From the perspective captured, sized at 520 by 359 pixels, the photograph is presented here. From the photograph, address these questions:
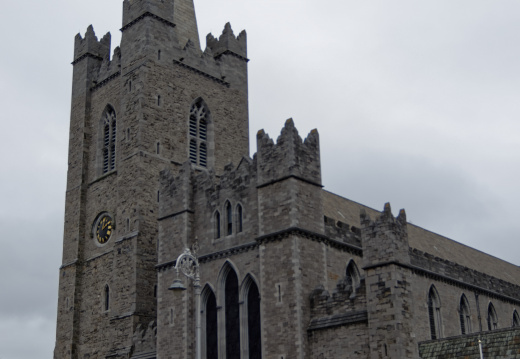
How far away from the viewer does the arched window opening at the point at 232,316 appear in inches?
1256

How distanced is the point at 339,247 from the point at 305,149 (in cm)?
429

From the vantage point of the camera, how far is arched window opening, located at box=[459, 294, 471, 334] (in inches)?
1438

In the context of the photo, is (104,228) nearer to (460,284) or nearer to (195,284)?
(460,284)

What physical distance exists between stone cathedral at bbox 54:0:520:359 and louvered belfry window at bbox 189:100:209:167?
0.28 ft

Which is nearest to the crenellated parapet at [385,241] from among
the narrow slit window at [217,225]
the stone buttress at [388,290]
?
the stone buttress at [388,290]

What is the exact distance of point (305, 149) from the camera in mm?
32344

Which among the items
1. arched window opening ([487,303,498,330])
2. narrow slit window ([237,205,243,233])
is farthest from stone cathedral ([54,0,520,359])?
arched window opening ([487,303,498,330])

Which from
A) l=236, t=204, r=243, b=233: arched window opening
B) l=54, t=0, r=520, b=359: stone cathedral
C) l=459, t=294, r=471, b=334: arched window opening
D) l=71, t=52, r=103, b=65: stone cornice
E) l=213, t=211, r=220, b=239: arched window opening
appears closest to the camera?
l=54, t=0, r=520, b=359: stone cathedral

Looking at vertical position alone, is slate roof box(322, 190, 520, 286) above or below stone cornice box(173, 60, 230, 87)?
below

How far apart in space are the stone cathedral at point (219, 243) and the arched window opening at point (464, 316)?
0.08 meters

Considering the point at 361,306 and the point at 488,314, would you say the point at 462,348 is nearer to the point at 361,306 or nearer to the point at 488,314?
the point at 361,306

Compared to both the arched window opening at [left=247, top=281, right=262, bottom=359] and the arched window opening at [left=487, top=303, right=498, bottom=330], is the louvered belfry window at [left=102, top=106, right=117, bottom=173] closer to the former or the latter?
the arched window opening at [left=247, top=281, right=262, bottom=359]

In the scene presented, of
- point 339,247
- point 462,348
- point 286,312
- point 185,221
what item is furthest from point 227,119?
point 462,348

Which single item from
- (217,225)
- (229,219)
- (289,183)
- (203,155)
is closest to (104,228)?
(203,155)
